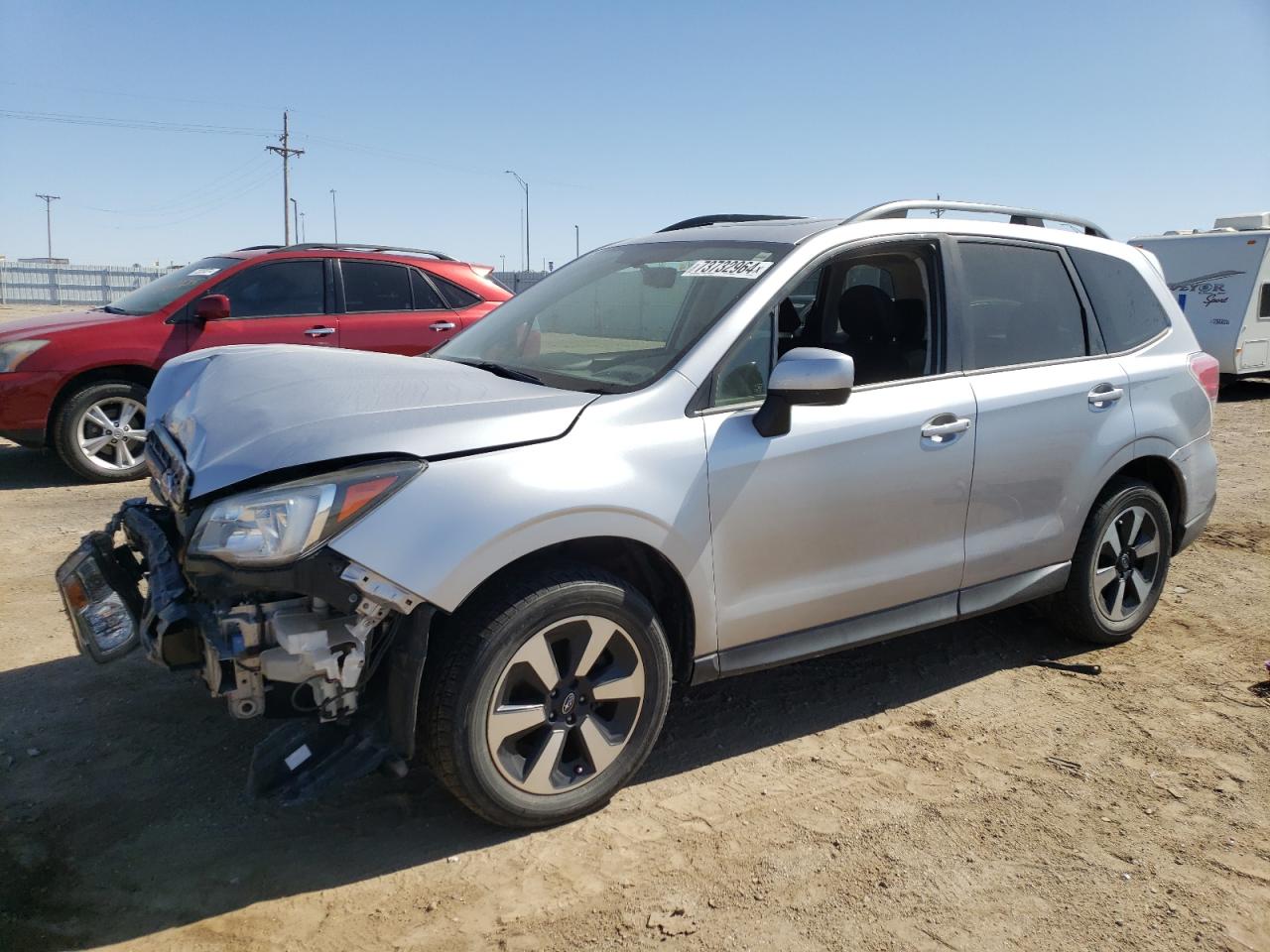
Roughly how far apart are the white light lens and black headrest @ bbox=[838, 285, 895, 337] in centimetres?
245

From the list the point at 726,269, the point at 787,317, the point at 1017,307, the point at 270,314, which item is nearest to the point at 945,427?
the point at 787,317

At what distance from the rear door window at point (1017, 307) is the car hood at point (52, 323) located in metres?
6.47

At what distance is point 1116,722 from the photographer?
3943 millimetres

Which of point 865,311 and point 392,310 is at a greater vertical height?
point 392,310

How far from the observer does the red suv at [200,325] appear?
24.2ft

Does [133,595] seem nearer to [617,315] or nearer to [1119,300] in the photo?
[617,315]

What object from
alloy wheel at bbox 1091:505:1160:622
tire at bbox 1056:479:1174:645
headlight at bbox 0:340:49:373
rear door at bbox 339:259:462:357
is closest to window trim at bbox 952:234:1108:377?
tire at bbox 1056:479:1174:645

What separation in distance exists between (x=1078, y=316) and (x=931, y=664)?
65.0 inches

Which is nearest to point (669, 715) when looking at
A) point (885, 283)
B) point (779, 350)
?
point (779, 350)

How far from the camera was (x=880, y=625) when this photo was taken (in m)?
3.70

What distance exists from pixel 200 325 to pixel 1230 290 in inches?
564

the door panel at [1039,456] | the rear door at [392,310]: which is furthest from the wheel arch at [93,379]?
the door panel at [1039,456]

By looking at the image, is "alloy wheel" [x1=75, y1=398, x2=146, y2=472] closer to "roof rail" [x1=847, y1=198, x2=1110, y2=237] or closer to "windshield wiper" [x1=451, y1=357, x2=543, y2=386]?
"windshield wiper" [x1=451, y1=357, x2=543, y2=386]

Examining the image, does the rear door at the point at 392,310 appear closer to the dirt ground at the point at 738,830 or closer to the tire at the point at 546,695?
the dirt ground at the point at 738,830
